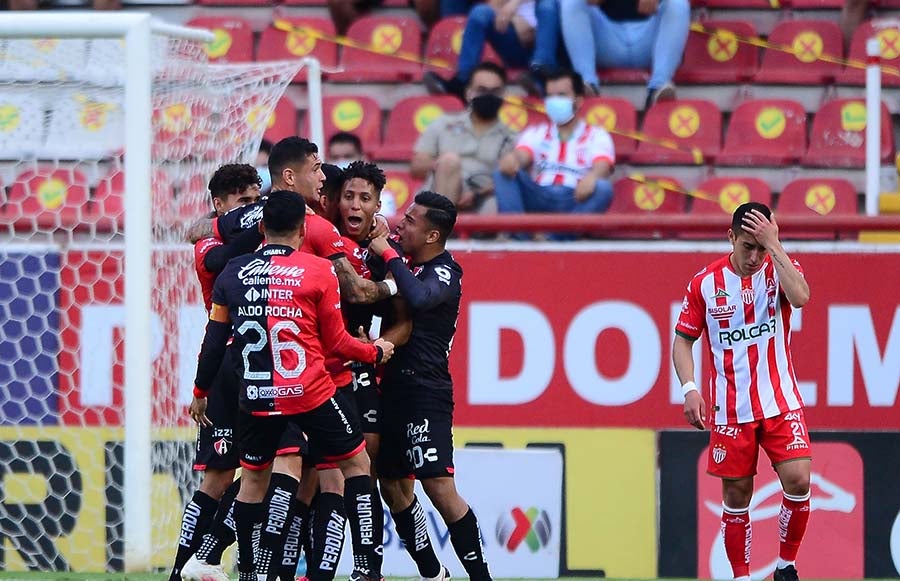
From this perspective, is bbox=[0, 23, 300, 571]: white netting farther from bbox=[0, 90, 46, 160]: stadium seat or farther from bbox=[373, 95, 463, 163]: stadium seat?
bbox=[373, 95, 463, 163]: stadium seat

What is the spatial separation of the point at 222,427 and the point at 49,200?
2.40 metres

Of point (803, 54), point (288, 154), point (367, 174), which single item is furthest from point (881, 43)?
point (288, 154)

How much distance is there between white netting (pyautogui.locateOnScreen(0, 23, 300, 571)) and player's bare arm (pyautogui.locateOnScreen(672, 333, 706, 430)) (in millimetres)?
2858

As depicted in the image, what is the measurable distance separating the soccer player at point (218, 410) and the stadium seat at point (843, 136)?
193 inches

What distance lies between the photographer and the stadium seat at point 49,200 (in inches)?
318

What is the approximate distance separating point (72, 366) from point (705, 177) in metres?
4.59

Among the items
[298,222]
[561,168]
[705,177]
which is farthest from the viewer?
[705,177]

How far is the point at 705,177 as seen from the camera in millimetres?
10289

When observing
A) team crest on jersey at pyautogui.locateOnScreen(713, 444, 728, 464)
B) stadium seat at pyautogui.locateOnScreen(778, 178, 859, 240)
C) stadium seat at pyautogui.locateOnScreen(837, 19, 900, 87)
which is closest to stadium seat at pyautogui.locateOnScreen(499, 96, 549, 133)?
stadium seat at pyautogui.locateOnScreen(778, 178, 859, 240)

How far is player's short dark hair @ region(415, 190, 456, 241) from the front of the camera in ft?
21.4

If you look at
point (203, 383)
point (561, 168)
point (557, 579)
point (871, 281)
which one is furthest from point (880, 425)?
point (203, 383)

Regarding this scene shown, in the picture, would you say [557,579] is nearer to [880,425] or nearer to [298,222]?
[880,425]

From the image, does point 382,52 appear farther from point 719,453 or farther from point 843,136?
point 719,453

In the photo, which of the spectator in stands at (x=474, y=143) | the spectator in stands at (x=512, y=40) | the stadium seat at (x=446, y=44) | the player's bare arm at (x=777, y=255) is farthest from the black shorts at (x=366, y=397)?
the stadium seat at (x=446, y=44)
